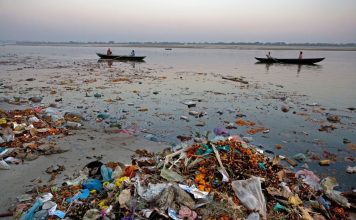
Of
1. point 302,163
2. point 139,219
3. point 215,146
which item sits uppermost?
point 215,146

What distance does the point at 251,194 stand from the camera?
3.82 m

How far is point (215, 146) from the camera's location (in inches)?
196

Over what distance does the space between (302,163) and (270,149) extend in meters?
0.91

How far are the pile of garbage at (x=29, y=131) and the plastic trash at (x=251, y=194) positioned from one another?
4167 millimetres

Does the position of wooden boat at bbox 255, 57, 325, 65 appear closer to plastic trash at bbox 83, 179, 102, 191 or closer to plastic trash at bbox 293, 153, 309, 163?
plastic trash at bbox 293, 153, 309, 163

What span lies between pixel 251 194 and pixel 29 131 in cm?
579

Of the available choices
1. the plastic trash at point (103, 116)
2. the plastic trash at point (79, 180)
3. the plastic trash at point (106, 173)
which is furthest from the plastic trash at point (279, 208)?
the plastic trash at point (103, 116)

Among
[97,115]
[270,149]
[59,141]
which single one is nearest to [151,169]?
[59,141]

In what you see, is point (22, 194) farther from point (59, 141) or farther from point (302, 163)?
point (302, 163)

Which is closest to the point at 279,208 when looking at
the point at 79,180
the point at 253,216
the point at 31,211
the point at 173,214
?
the point at 253,216

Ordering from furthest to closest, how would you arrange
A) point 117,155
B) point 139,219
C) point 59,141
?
point 59,141
point 117,155
point 139,219

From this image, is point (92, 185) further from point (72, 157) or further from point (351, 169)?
point (351, 169)

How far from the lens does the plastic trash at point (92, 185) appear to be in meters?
4.30

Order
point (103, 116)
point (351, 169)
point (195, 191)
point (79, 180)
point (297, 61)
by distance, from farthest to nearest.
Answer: point (297, 61), point (103, 116), point (351, 169), point (79, 180), point (195, 191)
